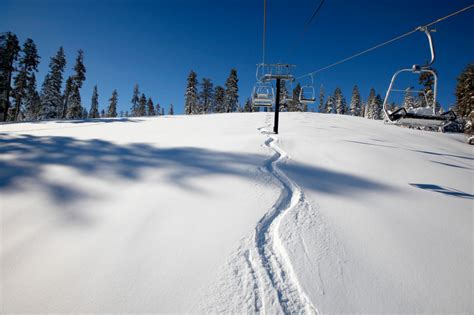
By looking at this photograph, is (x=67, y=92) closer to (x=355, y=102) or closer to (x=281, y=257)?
(x=281, y=257)

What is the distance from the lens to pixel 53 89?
101 feet

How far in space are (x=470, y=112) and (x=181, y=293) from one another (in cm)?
2857

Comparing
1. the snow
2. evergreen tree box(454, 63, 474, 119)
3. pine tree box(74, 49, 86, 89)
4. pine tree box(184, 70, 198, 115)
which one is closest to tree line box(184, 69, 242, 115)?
pine tree box(184, 70, 198, 115)

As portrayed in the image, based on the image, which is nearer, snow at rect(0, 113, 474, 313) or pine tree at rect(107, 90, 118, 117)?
snow at rect(0, 113, 474, 313)

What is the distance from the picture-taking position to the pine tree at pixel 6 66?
2469cm

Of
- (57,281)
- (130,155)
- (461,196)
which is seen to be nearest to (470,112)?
(461,196)

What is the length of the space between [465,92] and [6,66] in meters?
51.6

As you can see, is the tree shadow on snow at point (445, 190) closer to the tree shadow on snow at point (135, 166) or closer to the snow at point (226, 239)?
the snow at point (226, 239)

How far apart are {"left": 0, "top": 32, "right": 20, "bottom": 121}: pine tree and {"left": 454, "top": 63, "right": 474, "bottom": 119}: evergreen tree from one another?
157ft

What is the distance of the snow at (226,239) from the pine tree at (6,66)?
29.6 m

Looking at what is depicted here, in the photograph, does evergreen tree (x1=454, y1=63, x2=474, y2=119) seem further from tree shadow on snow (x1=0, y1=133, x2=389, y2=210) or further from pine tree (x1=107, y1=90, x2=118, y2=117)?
pine tree (x1=107, y1=90, x2=118, y2=117)

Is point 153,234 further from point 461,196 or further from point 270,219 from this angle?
point 461,196

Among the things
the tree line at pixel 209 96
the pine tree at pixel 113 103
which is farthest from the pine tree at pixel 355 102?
the pine tree at pixel 113 103

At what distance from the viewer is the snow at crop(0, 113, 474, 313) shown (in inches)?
81.6
